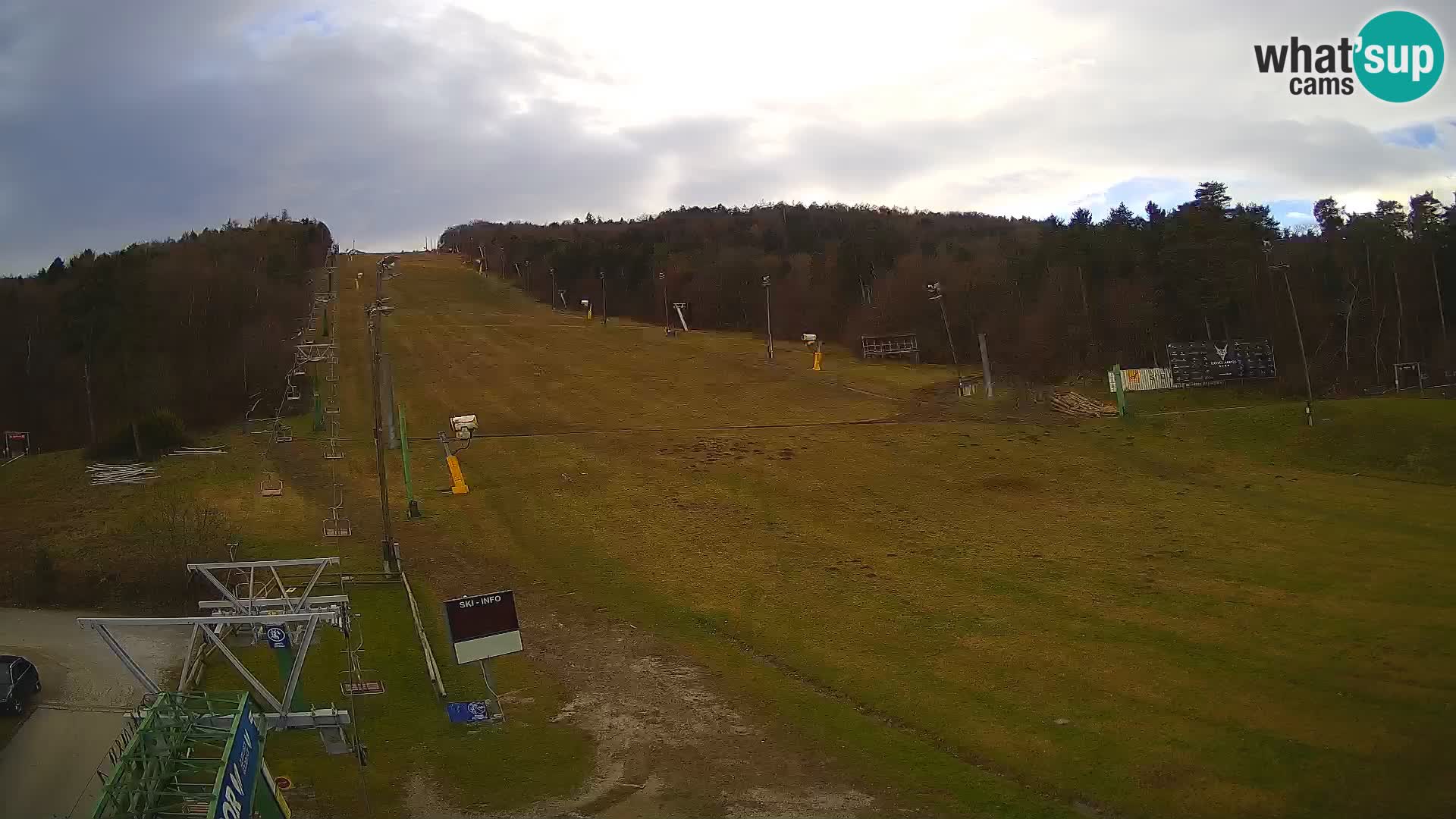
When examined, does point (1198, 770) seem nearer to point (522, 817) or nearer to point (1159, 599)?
point (1159, 599)

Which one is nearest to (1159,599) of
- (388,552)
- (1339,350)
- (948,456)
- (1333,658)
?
(1333,658)

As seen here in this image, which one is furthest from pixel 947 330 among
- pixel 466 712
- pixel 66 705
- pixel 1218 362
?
pixel 66 705

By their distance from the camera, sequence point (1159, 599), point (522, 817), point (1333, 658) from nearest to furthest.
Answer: point (522, 817) < point (1333, 658) < point (1159, 599)

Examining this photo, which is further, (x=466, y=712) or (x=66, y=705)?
(x=66, y=705)

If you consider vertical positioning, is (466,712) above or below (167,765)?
below

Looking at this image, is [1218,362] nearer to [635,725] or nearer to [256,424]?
[635,725]

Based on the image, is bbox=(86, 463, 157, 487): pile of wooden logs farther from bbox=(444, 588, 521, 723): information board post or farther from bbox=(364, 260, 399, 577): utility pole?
bbox=(444, 588, 521, 723): information board post
